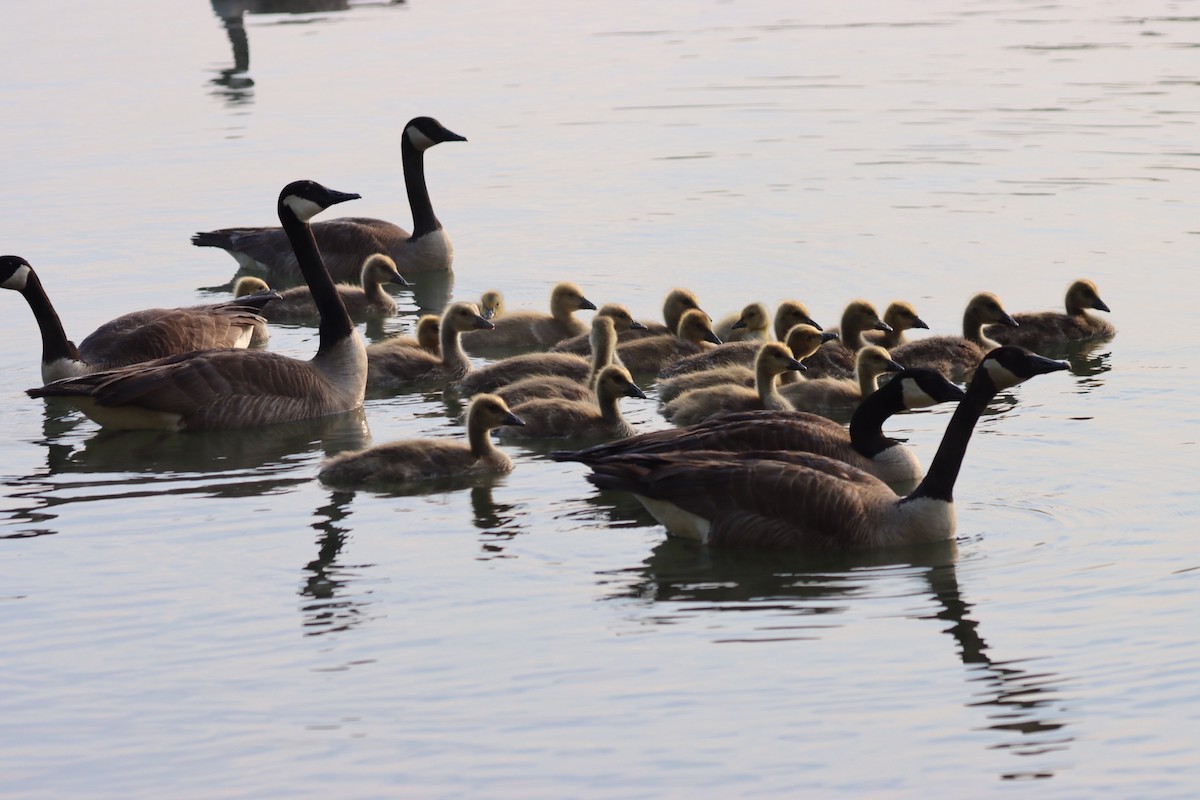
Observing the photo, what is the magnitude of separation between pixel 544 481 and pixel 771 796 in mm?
5382

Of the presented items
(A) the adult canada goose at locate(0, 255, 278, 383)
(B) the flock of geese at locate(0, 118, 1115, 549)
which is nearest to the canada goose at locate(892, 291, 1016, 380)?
(B) the flock of geese at locate(0, 118, 1115, 549)

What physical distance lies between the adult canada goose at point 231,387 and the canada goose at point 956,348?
15.1ft

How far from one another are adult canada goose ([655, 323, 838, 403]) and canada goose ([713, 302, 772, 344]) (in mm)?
618

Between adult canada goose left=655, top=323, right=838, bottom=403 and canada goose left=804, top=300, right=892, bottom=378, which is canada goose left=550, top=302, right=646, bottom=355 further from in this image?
canada goose left=804, top=300, right=892, bottom=378

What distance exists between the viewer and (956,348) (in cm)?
1590

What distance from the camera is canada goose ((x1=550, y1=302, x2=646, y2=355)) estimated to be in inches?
641

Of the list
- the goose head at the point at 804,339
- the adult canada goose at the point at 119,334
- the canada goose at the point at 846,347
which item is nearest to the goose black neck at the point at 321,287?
the adult canada goose at the point at 119,334

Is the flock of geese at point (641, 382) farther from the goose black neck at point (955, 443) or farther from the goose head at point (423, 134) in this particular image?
the goose head at point (423, 134)

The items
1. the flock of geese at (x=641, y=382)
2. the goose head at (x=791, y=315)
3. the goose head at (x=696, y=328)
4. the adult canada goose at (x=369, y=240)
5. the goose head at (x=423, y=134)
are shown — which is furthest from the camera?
the goose head at (x=423, y=134)

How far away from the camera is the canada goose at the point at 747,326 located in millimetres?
16594

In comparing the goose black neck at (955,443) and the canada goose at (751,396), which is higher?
the goose black neck at (955,443)

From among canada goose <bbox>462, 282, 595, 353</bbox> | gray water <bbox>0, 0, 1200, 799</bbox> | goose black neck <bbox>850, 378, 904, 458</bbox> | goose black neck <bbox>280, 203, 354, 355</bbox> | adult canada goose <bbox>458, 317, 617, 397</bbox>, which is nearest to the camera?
gray water <bbox>0, 0, 1200, 799</bbox>

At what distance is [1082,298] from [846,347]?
2.31m

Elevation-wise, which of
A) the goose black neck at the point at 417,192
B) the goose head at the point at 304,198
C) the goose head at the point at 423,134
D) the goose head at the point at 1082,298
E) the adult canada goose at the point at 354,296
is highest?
the goose head at the point at 304,198
